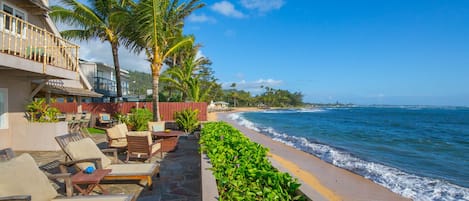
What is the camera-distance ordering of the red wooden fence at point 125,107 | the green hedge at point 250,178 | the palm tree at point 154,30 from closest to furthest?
the green hedge at point 250,178 < the palm tree at point 154,30 < the red wooden fence at point 125,107

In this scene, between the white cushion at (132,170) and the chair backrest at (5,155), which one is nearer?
the chair backrest at (5,155)

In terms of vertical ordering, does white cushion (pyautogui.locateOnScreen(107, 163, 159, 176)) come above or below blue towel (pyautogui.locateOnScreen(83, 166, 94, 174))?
below

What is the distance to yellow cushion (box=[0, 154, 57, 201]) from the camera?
3023 millimetres

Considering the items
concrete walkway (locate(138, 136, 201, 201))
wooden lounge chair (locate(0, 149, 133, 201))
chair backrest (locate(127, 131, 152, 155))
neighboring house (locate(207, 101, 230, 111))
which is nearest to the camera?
wooden lounge chair (locate(0, 149, 133, 201))

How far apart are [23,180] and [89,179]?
3.19ft

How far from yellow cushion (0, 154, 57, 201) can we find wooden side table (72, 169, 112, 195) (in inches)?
26.3

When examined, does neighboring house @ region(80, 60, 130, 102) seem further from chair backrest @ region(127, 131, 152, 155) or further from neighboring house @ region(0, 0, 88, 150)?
chair backrest @ region(127, 131, 152, 155)

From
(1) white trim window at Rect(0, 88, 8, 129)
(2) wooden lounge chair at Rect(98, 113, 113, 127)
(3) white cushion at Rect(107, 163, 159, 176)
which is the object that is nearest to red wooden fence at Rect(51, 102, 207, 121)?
(2) wooden lounge chair at Rect(98, 113, 113, 127)

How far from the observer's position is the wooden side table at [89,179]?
3996 mm

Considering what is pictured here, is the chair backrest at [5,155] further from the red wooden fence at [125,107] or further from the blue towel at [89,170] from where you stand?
the red wooden fence at [125,107]

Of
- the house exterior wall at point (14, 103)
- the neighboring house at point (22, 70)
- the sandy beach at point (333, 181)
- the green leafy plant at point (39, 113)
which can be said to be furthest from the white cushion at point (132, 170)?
the house exterior wall at point (14, 103)

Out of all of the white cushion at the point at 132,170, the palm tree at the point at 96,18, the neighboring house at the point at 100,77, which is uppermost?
the palm tree at the point at 96,18

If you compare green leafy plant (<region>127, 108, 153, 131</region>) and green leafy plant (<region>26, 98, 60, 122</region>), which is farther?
green leafy plant (<region>127, 108, 153, 131</region>)

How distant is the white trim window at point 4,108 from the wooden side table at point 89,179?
19.3ft
